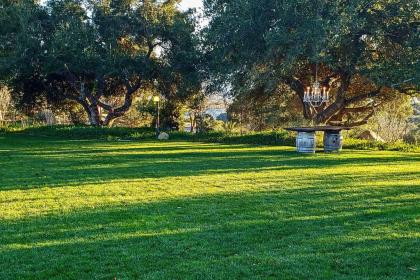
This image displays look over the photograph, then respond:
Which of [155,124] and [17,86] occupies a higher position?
[17,86]

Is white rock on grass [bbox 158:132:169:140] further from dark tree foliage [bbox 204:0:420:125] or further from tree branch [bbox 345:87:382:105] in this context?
tree branch [bbox 345:87:382:105]

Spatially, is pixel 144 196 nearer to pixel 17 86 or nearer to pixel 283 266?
pixel 283 266

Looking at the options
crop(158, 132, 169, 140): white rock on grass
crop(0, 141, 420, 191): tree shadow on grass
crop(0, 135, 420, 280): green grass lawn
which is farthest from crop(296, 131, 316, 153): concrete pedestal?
crop(158, 132, 169, 140): white rock on grass

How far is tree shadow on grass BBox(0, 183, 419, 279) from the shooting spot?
11.9 feet

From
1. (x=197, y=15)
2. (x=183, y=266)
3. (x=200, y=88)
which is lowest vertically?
(x=183, y=266)

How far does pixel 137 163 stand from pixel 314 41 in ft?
25.7

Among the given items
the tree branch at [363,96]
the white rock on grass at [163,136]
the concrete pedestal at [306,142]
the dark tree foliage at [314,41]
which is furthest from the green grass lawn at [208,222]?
the tree branch at [363,96]

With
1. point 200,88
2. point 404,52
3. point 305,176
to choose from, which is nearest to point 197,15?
point 200,88

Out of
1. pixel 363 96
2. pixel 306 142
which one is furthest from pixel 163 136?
pixel 363 96

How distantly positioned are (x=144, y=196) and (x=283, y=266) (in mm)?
3257

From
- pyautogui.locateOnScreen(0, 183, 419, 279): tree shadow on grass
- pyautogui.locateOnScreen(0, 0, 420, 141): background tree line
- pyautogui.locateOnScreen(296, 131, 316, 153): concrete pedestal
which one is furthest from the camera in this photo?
pyautogui.locateOnScreen(0, 0, 420, 141): background tree line

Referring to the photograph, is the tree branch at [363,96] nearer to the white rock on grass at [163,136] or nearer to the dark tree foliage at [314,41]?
the dark tree foliage at [314,41]

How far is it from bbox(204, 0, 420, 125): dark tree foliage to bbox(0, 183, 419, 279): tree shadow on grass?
1001 centimetres

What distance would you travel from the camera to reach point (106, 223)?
5.02 m
